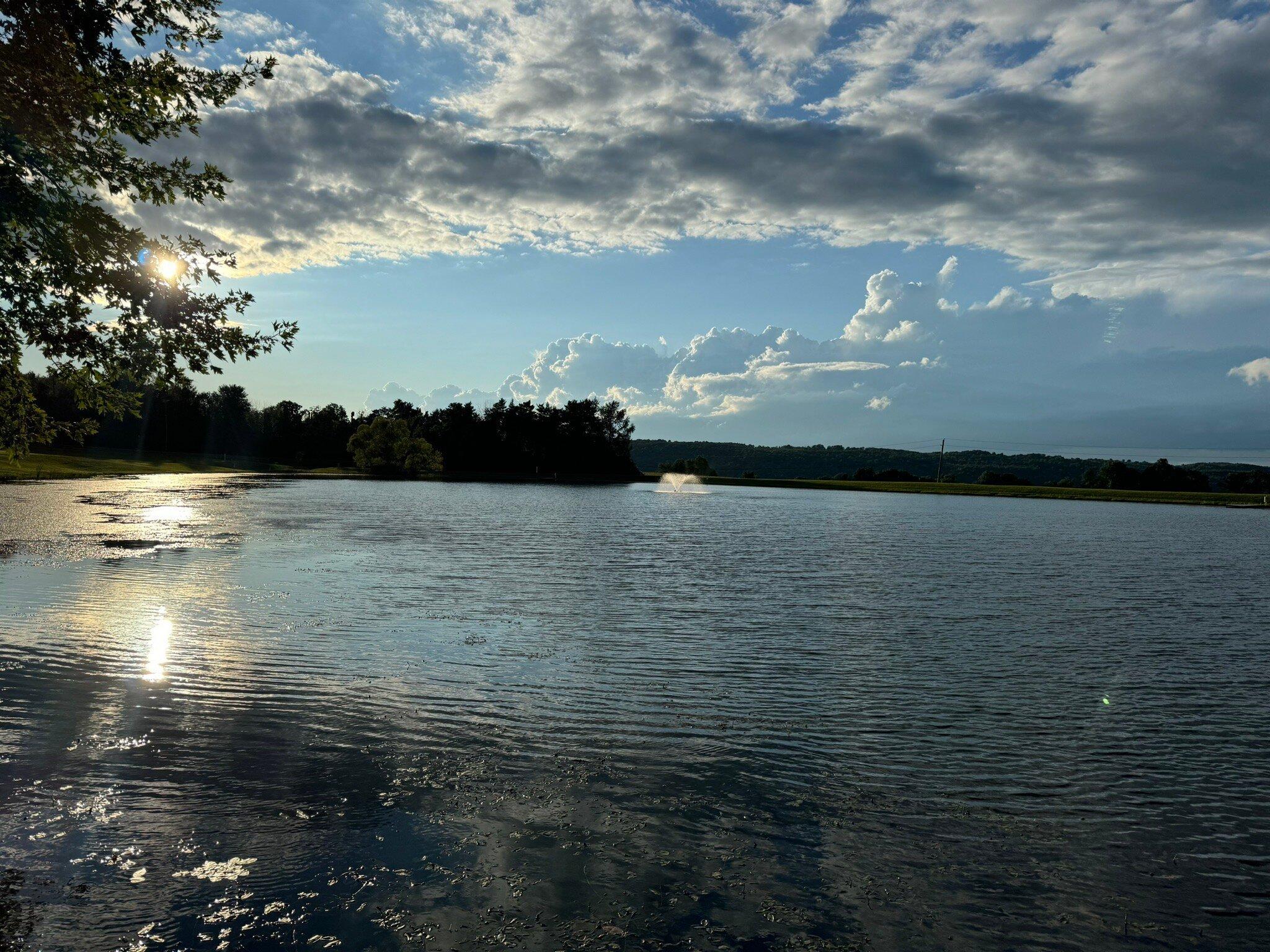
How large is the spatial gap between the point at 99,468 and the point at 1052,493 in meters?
173

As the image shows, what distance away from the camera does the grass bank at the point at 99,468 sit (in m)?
99.5

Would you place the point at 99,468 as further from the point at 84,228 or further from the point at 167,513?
the point at 84,228

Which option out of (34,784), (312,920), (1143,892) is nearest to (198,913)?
(312,920)

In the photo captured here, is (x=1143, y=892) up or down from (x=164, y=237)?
down

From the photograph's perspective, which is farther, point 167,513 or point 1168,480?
point 1168,480

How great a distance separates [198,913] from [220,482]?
395ft

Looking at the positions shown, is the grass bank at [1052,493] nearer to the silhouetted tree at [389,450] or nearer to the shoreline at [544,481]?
the shoreline at [544,481]

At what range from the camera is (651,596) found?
27.3 m

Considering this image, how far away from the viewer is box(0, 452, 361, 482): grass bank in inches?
3917

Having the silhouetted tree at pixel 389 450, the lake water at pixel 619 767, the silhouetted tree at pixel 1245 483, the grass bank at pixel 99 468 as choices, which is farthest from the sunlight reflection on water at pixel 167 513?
the silhouetted tree at pixel 1245 483

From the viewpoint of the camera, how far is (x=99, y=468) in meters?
129

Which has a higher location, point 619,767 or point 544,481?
point 544,481

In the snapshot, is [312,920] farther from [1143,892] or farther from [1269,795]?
[1269,795]

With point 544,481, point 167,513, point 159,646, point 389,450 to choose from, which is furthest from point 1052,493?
point 159,646
